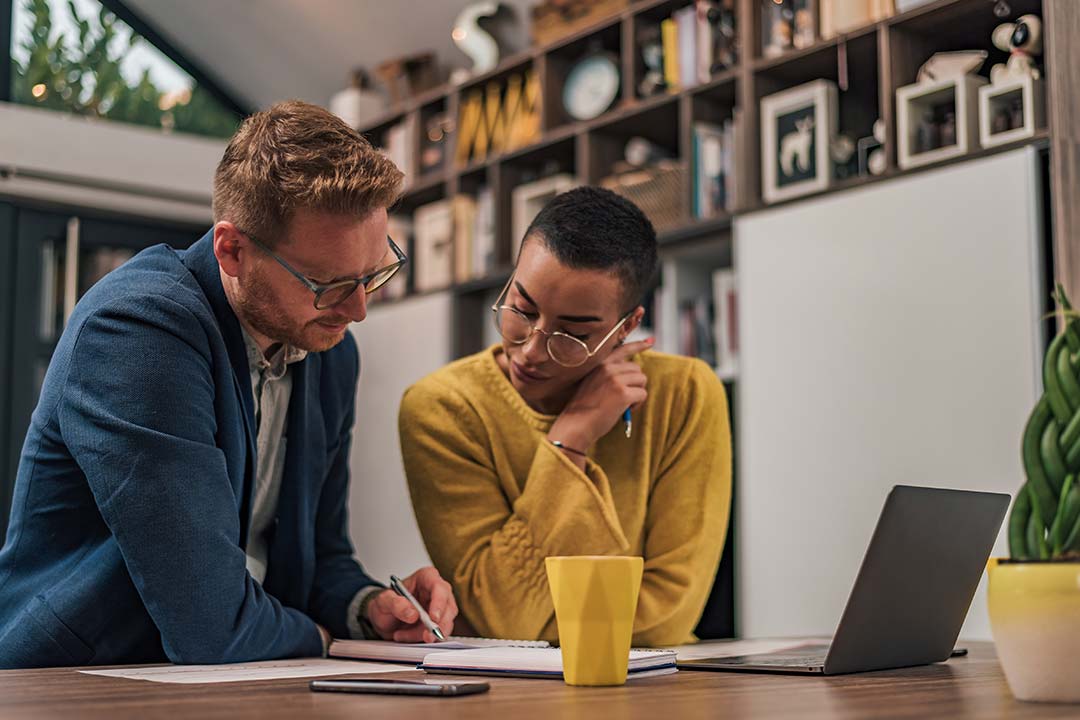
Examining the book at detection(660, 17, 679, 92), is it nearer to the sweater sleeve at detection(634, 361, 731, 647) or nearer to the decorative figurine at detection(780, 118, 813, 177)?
the decorative figurine at detection(780, 118, 813, 177)

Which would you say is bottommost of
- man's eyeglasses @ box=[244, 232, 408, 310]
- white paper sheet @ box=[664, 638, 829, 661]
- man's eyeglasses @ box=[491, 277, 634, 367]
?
white paper sheet @ box=[664, 638, 829, 661]

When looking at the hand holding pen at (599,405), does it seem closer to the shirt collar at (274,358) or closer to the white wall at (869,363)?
the shirt collar at (274,358)

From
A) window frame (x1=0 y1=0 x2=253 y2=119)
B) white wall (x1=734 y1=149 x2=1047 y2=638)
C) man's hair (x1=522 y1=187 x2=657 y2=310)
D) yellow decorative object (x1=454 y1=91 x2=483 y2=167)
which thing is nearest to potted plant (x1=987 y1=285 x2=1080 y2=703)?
man's hair (x1=522 y1=187 x2=657 y2=310)

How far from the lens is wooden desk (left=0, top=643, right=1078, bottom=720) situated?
0.84 m

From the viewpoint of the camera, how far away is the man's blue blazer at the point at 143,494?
52.7 inches

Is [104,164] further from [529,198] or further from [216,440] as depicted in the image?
[216,440]

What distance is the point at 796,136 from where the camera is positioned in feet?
9.62

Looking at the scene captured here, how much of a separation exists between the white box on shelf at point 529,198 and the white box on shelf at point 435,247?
0.88 feet

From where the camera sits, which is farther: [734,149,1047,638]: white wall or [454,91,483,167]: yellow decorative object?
[454,91,483,167]: yellow decorative object

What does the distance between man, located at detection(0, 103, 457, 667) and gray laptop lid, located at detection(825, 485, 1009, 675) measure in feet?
1.87

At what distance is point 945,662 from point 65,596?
98cm

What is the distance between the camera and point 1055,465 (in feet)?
2.91

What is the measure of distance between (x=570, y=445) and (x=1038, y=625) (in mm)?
956

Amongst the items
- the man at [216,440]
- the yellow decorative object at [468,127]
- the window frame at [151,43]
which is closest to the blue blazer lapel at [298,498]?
the man at [216,440]
